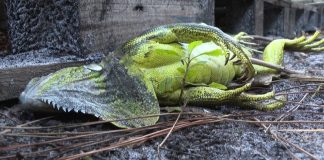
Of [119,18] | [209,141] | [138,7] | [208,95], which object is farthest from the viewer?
[138,7]

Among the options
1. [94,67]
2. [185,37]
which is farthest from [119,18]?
[94,67]

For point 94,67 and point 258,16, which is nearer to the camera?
point 94,67

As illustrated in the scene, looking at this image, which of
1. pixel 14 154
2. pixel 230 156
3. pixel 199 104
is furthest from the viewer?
pixel 199 104

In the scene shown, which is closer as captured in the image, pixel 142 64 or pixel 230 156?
pixel 230 156

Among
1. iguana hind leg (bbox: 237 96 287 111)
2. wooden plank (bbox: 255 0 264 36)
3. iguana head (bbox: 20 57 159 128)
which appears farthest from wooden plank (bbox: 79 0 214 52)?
wooden plank (bbox: 255 0 264 36)

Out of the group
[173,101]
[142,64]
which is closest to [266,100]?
[173,101]

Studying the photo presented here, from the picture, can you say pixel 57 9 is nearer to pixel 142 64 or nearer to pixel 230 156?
pixel 142 64

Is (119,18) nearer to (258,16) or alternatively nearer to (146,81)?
(146,81)

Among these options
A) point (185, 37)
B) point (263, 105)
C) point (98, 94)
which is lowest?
point (263, 105)
